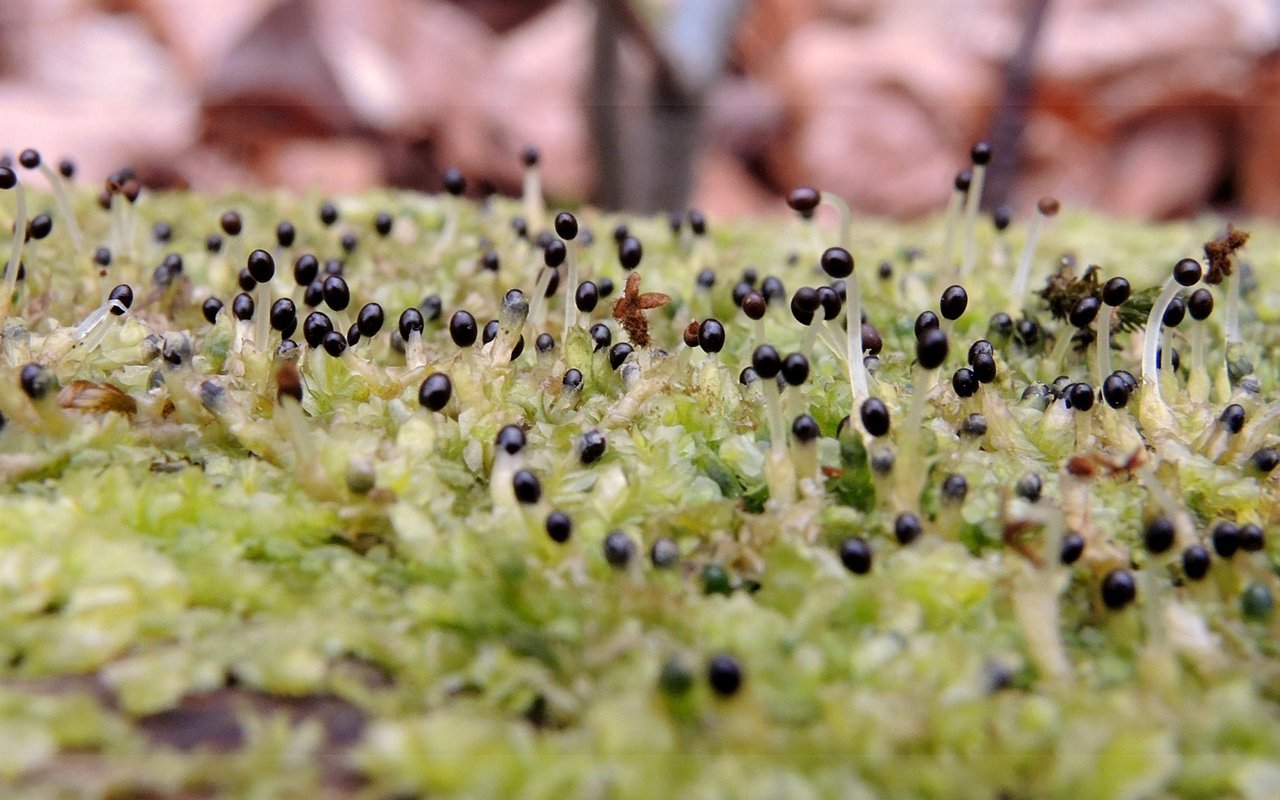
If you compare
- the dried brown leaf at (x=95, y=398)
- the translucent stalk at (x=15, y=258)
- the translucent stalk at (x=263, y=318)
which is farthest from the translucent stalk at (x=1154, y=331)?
the translucent stalk at (x=15, y=258)

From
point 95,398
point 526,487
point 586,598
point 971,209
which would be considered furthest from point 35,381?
point 971,209

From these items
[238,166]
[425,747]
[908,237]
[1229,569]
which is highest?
[238,166]

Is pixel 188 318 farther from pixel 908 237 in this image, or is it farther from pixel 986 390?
pixel 908 237

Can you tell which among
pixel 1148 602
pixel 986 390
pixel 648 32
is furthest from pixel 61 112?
pixel 1148 602

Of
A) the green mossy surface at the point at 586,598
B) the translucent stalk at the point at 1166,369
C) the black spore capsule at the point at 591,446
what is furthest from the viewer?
the translucent stalk at the point at 1166,369

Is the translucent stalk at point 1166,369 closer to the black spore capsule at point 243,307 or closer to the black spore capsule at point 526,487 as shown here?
the black spore capsule at point 526,487

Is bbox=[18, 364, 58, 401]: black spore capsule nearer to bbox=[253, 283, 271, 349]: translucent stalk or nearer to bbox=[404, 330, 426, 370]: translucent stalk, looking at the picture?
bbox=[253, 283, 271, 349]: translucent stalk
